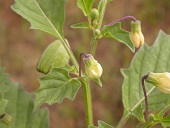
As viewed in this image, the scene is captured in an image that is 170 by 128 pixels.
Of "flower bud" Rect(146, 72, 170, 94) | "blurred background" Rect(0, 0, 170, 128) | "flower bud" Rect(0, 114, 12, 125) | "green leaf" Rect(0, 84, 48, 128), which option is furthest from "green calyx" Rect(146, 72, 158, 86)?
"blurred background" Rect(0, 0, 170, 128)

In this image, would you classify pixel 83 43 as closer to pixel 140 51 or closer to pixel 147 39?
pixel 147 39

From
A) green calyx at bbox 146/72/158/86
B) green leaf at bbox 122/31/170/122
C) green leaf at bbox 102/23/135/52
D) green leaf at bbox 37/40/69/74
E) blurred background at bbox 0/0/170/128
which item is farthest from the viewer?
blurred background at bbox 0/0/170/128

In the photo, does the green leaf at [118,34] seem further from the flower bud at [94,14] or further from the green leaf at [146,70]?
the green leaf at [146,70]

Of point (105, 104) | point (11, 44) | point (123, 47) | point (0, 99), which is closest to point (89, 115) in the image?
point (0, 99)

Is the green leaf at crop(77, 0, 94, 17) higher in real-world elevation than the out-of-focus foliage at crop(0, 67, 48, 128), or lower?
higher

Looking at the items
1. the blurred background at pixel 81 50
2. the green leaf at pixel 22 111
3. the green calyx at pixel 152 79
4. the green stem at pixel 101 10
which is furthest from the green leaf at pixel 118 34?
the blurred background at pixel 81 50

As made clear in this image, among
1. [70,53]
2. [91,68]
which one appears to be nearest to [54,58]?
[70,53]

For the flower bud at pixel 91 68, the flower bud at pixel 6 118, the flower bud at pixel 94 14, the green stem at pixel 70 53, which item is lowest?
the flower bud at pixel 6 118

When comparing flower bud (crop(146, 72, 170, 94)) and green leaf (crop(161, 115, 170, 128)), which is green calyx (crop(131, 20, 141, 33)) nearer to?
flower bud (crop(146, 72, 170, 94))
